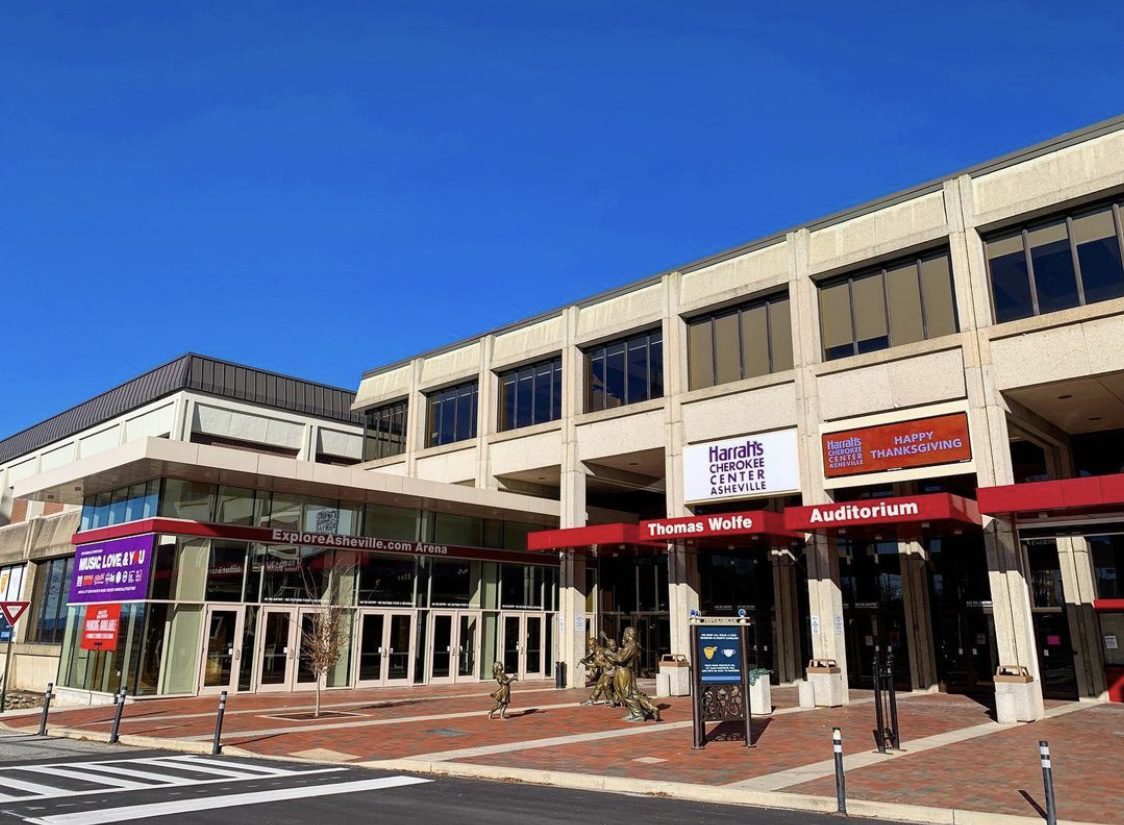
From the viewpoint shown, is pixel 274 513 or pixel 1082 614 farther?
pixel 274 513

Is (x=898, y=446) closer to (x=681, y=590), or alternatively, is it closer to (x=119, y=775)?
(x=681, y=590)

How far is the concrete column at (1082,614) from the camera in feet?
81.4

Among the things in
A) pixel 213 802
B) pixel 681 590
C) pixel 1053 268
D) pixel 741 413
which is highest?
pixel 1053 268

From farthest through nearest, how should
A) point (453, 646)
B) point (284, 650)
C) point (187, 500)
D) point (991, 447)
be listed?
1. point (453, 646)
2. point (284, 650)
3. point (187, 500)
4. point (991, 447)

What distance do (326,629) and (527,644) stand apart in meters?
13.8

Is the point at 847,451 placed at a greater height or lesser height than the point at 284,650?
greater

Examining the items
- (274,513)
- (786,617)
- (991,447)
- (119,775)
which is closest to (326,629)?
(274,513)

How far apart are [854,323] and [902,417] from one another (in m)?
3.80

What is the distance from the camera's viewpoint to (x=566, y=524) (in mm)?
32969

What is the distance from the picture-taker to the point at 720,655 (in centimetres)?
1627

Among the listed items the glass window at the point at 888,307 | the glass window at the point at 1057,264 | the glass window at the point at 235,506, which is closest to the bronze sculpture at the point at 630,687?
the glass window at the point at 888,307

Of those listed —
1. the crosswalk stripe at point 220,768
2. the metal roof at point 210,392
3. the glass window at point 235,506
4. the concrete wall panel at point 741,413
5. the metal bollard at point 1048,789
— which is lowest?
the crosswalk stripe at point 220,768

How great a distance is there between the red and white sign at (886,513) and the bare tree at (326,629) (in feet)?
43.9

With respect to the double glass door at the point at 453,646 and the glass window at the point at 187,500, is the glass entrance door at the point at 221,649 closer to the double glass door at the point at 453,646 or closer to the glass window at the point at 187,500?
the glass window at the point at 187,500
